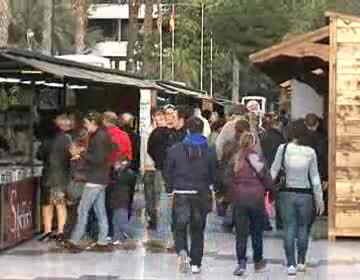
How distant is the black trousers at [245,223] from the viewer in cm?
1132

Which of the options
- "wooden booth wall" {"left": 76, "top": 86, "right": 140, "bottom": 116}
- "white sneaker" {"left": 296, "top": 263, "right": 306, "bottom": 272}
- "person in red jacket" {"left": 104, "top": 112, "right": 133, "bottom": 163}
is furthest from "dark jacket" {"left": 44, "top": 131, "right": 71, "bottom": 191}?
"wooden booth wall" {"left": 76, "top": 86, "right": 140, "bottom": 116}

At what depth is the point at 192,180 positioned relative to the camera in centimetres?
1123

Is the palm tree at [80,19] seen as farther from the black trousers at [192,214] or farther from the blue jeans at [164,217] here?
the black trousers at [192,214]

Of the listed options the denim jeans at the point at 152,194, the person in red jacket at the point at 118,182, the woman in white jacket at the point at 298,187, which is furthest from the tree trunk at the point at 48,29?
the woman in white jacket at the point at 298,187

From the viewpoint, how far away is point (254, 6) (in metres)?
51.2

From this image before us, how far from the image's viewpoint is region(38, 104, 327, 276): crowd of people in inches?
445

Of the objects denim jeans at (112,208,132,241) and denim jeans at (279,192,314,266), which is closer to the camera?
denim jeans at (279,192,314,266)

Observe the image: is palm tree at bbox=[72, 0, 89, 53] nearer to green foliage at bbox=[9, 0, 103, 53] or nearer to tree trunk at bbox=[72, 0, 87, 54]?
tree trunk at bbox=[72, 0, 87, 54]

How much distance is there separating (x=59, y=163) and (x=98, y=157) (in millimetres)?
1052

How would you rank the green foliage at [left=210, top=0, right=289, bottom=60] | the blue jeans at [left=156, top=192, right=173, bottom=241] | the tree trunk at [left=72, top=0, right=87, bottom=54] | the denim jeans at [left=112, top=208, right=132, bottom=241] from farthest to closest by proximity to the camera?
the green foliage at [left=210, top=0, right=289, bottom=60] → the tree trunk at [left=72, top=0, right=87, bottom=54] → the denim jeans at [left=112, top=208, right=132, bottom=241] → the blue jeans at [left=156, top=192, right=173, bottom=241]

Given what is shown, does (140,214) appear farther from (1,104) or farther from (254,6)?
(254,6)

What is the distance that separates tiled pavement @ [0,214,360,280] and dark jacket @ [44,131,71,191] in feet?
2.85

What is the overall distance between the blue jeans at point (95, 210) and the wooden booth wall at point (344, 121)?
3.31m

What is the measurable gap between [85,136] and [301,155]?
3.61m
